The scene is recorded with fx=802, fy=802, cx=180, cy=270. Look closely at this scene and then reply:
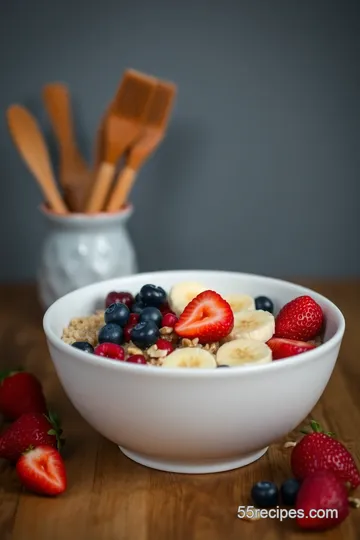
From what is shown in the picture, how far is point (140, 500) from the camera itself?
0.82 m

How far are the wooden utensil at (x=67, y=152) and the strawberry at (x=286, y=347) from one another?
2.19ft

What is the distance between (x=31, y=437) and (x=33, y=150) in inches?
26.8

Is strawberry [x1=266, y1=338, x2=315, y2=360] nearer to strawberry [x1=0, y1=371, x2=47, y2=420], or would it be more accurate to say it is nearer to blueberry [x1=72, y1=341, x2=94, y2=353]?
blueberry [x1=72, y1=341, x2=94, y2=353]

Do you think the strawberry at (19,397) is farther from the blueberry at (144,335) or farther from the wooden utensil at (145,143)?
the wooden utensil at (145,143)

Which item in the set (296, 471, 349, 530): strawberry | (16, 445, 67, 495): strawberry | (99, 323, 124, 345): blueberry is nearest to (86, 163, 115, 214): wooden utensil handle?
(99, 323, 124, 345): blueberry

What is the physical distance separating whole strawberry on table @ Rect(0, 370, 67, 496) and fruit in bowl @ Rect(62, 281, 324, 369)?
0.10 m

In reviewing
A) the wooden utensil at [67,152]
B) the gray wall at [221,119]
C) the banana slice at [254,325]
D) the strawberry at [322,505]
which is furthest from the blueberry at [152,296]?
the gray wall at [221,119]

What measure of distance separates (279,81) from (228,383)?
0.93 meters

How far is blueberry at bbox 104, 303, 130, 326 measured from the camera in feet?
3.11

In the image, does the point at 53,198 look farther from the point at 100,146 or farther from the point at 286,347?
the point at 286,347

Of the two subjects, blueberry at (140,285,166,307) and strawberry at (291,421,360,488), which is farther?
blueberry at (140,285,166,307)

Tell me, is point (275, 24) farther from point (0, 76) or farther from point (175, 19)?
point (0, 76)

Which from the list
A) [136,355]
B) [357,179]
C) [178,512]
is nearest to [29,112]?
[357,179]

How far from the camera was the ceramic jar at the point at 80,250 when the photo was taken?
1.39 meters
